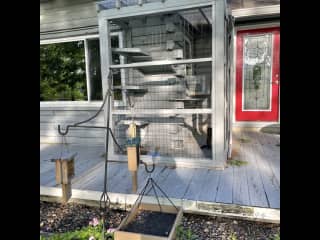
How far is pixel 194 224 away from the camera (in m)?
1.98

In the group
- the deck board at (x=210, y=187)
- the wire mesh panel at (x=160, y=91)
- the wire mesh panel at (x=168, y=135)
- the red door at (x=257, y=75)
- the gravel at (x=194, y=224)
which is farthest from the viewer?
the red door at (x=257, y=75)

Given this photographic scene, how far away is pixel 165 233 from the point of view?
1.72 metres

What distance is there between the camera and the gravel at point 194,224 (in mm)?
1823

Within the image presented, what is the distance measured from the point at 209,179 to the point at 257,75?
3.38 m

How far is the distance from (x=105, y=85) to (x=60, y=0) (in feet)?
7.72

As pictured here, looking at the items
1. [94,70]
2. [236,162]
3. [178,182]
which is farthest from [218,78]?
[94,70]

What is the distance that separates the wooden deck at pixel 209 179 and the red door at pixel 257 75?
1.65 m

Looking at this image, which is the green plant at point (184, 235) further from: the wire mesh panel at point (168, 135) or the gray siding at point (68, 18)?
the gray siding at point (68, 18)

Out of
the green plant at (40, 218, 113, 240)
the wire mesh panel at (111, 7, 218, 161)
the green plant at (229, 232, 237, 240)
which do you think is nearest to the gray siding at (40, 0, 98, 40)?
the wire mesh panel at (111, 7, 218, 161)

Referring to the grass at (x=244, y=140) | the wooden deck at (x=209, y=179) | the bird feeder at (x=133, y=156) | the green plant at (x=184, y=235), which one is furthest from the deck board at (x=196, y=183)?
the grass at (x=244, y=140)

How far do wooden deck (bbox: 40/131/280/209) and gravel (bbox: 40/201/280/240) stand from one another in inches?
6.3

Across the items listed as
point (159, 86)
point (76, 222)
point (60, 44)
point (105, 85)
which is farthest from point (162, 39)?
point (76, 222)
